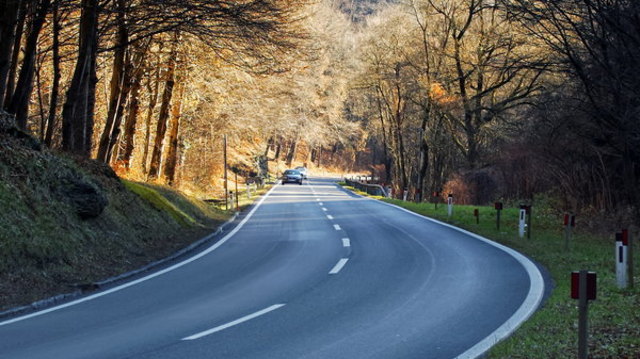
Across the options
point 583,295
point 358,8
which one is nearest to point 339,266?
point 583,295

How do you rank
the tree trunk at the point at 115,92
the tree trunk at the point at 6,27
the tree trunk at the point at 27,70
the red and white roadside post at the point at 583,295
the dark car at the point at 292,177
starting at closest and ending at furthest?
the red and white roadside post at the point at 583,295 → the tree trunk at the point at 6,27 → the tree trunk at the point at 27,70 → the tree trunk at the point at 115,92 → the dark car at the point at 292,177

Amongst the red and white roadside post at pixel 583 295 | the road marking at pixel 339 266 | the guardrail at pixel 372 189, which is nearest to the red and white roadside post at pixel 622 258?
the red and white roadside post at pixel 583 295

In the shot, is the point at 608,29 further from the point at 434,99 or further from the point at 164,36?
the point at 434,99

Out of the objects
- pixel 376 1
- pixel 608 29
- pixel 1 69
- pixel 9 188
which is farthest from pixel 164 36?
pixel 376 1

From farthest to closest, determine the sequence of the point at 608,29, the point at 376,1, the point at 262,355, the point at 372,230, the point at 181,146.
→ the point at 376,1 → the point at 181,146 → the point at 372,230 → the point at 608,29 → the point at 262,355

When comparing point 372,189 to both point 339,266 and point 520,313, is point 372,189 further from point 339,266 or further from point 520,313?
point 520,313

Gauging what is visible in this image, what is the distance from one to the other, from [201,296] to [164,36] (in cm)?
1642

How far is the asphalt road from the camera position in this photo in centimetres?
686

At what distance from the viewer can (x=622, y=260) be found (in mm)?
9781

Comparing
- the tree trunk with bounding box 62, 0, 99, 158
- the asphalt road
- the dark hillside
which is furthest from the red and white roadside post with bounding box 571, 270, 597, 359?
the dark hillside

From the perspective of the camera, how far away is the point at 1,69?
14.0m

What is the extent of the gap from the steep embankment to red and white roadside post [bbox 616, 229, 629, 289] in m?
8.25

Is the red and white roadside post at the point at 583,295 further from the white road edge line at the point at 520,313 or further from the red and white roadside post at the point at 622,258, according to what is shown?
the red and white roadside post at the point at 622,258

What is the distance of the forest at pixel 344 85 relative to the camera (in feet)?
54.6
